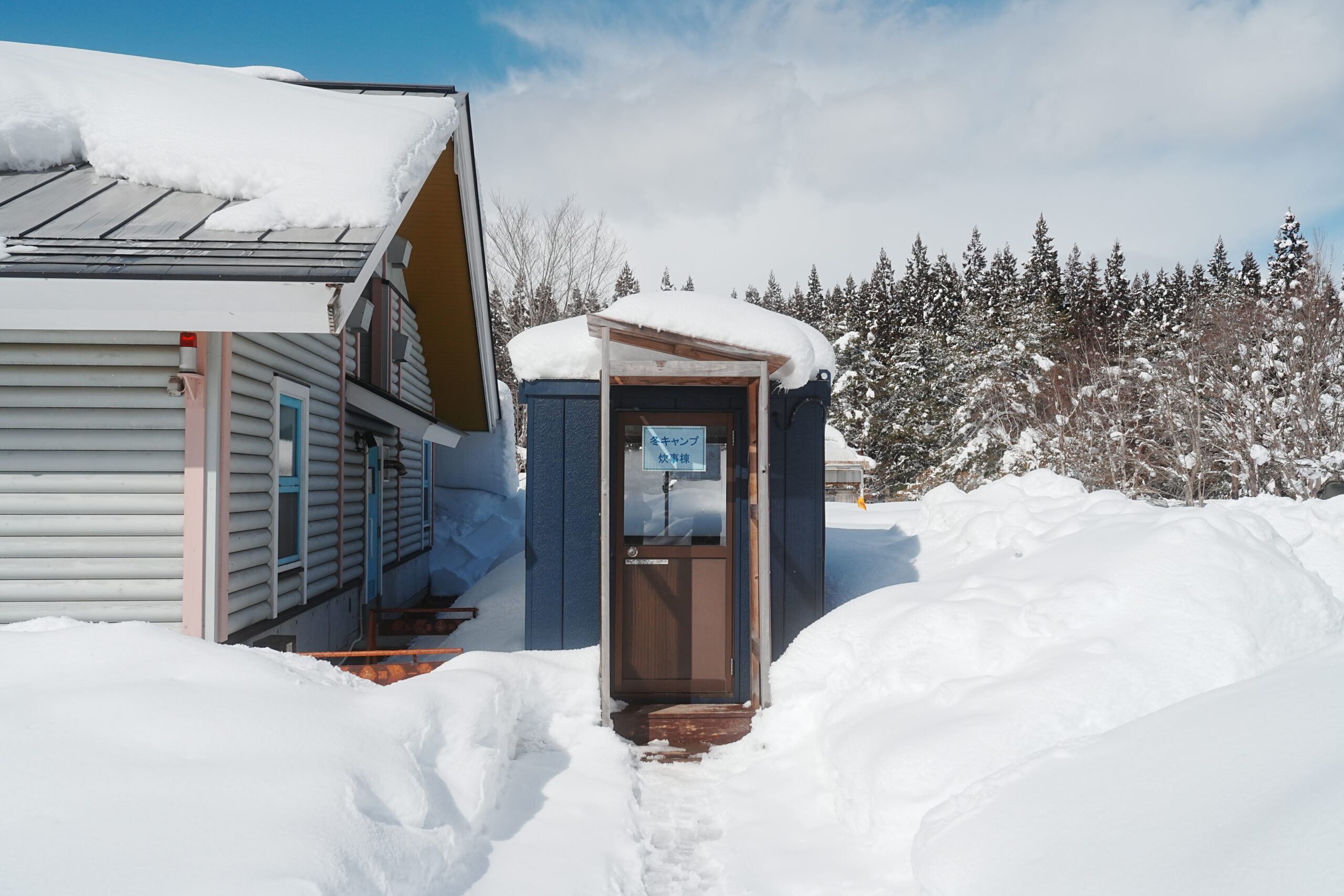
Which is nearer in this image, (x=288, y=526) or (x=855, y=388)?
(x=288, y=526)

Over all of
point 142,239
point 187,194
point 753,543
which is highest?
point 187,194

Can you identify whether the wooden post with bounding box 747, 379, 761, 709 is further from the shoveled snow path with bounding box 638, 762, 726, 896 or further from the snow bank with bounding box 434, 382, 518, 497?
the snow bank with bounding box 434, 382, 518, 497

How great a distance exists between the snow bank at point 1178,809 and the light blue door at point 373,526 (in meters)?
6.61

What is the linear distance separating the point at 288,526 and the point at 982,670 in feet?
17.2

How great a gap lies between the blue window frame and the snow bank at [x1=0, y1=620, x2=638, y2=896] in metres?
2.02

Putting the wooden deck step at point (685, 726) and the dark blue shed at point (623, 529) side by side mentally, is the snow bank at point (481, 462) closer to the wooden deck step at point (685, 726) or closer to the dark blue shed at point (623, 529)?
the dark blue shed at point (623, 529)

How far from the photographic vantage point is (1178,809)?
6.75 feet

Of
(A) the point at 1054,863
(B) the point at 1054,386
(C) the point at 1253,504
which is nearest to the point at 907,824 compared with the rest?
(A) the point at 1054,863

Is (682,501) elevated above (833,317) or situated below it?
below

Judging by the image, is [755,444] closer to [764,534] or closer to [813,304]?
[764,534]

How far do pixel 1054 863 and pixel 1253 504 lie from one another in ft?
19.2

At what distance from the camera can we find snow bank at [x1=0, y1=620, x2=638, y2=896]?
5.99 feet

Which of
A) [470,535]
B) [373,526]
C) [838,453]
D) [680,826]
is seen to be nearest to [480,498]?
[470,535]

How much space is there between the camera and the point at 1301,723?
2.13 m
